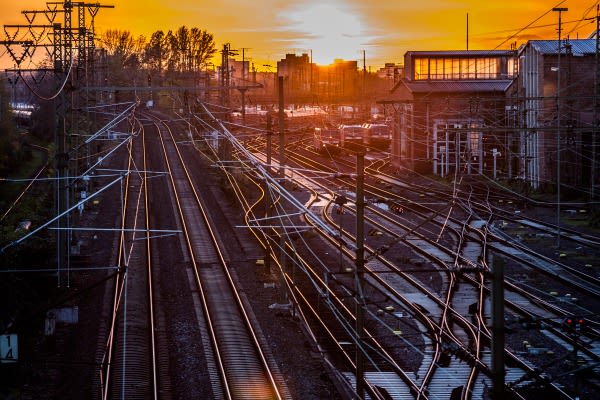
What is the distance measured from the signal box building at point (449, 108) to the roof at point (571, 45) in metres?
2.55

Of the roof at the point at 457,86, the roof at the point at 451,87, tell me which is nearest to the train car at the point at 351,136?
the roof at the point at 451,87

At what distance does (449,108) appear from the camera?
33.3 metres

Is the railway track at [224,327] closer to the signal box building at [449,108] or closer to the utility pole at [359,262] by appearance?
the utility pole at [359,262]

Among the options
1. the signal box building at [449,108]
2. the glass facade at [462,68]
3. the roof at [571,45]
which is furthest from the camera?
the glass facade at [462,68]

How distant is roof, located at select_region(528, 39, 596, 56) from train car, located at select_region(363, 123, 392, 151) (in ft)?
47.4

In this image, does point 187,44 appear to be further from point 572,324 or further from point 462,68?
point 572,324

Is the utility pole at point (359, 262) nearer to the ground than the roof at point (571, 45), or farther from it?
nearer to the ground

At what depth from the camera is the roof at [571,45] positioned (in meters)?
29.0

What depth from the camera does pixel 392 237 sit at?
20.6 m

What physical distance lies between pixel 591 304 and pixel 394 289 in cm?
343

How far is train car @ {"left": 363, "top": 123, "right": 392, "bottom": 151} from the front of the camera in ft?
144

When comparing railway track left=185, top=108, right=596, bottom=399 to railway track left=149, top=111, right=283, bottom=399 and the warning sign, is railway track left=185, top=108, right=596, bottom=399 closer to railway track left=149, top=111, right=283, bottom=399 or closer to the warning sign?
railway track left=149, top=111, right=283, bottom=399

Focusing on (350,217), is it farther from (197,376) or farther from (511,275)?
(197,376)

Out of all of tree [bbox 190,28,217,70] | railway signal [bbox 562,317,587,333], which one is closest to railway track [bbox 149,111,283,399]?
railway signal [bbox 562,317,587,333]
